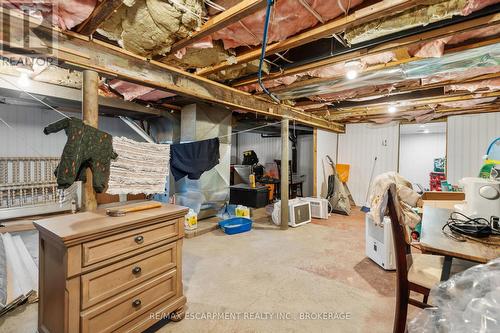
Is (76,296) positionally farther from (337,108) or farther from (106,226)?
(337,108)

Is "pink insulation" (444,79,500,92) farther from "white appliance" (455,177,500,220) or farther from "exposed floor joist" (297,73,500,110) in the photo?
"white appliance" (455,177,500,220)

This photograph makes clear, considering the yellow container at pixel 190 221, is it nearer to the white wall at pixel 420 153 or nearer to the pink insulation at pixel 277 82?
the pink insulation at pixel 277 82

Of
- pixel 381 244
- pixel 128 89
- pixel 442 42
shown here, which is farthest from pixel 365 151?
pixel 128 89

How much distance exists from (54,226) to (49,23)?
1397 mm

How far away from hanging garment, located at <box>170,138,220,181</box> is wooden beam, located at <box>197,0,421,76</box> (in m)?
1.51

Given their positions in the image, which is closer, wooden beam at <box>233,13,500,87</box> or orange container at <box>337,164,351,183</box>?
wooden beam at <box>233,13,500,87</box>

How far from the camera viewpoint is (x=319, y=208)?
4992 millimetres

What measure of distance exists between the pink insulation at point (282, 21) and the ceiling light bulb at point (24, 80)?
8.35 ft

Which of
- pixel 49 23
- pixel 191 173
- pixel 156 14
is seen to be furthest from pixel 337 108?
pixel 49 23

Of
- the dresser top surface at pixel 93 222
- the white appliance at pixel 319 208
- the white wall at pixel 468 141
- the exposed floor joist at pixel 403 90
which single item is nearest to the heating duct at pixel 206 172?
the exposed floor joist at pixel 403 90

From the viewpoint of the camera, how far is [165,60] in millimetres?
2332

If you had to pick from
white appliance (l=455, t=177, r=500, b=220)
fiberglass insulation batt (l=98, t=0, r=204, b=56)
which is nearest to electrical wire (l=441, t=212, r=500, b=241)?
white appliance (l=455, t=177, r=500, b=220)

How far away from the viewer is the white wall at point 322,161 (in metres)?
5.73

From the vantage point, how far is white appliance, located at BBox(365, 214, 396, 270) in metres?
2.63
